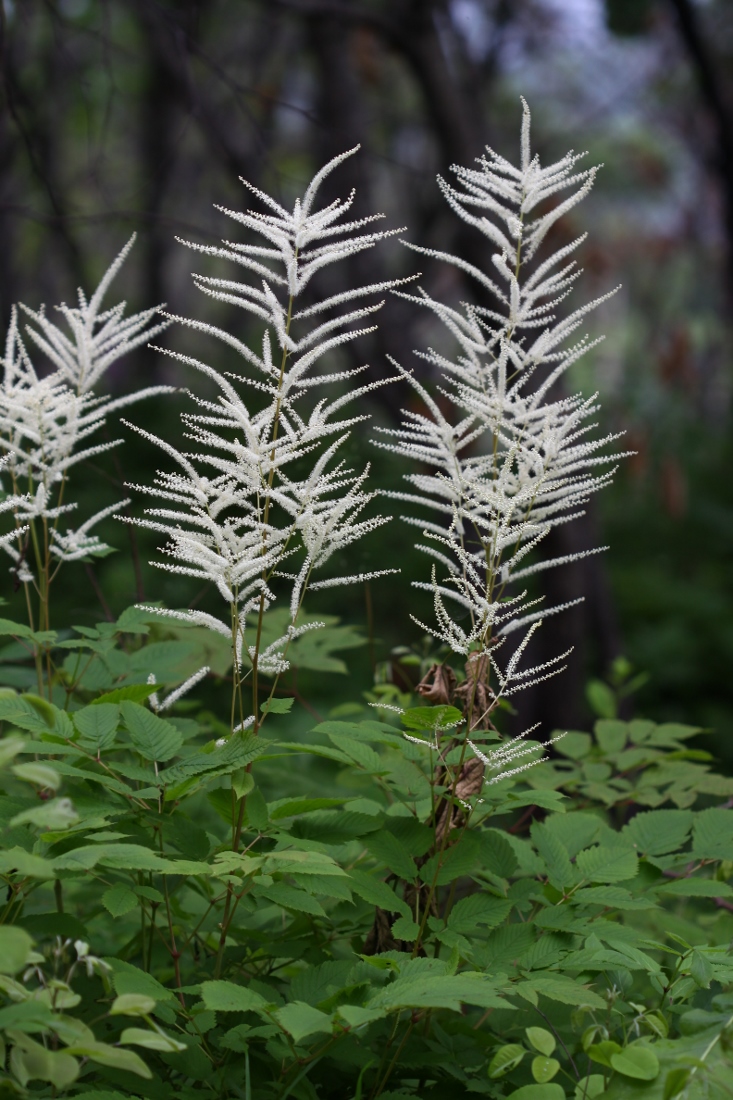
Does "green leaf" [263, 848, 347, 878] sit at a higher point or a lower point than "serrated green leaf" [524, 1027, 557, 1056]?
higher

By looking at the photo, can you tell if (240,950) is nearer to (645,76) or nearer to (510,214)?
(510,214)

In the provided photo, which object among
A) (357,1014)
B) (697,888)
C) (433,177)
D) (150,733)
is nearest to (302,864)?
(357,1014)

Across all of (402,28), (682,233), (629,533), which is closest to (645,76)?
(682,233)

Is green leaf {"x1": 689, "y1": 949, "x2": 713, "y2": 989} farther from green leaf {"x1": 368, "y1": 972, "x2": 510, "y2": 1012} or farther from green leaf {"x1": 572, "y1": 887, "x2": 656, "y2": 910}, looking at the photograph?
A: green leaf {"x1": 368, "y1": 972, "x2": 510, "y2": 1012}

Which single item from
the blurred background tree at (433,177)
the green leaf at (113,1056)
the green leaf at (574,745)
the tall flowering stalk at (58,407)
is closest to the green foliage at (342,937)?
the green leaf at (113,1056)

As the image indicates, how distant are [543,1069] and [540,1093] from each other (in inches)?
2.2

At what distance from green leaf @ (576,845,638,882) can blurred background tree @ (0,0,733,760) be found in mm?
888

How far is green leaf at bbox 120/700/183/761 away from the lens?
5.46 ft

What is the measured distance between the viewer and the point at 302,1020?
1.32m

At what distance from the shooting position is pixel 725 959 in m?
1.60

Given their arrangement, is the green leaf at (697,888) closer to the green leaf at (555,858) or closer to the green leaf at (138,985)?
the green leaf at (555,858)

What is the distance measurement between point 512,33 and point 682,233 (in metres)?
7.58

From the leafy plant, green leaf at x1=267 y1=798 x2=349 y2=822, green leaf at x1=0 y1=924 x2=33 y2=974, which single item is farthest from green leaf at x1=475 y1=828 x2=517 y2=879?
green leaf at x1=0 y1=924 x2=33 y2=974

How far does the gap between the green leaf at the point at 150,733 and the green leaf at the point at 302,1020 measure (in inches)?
18.3
